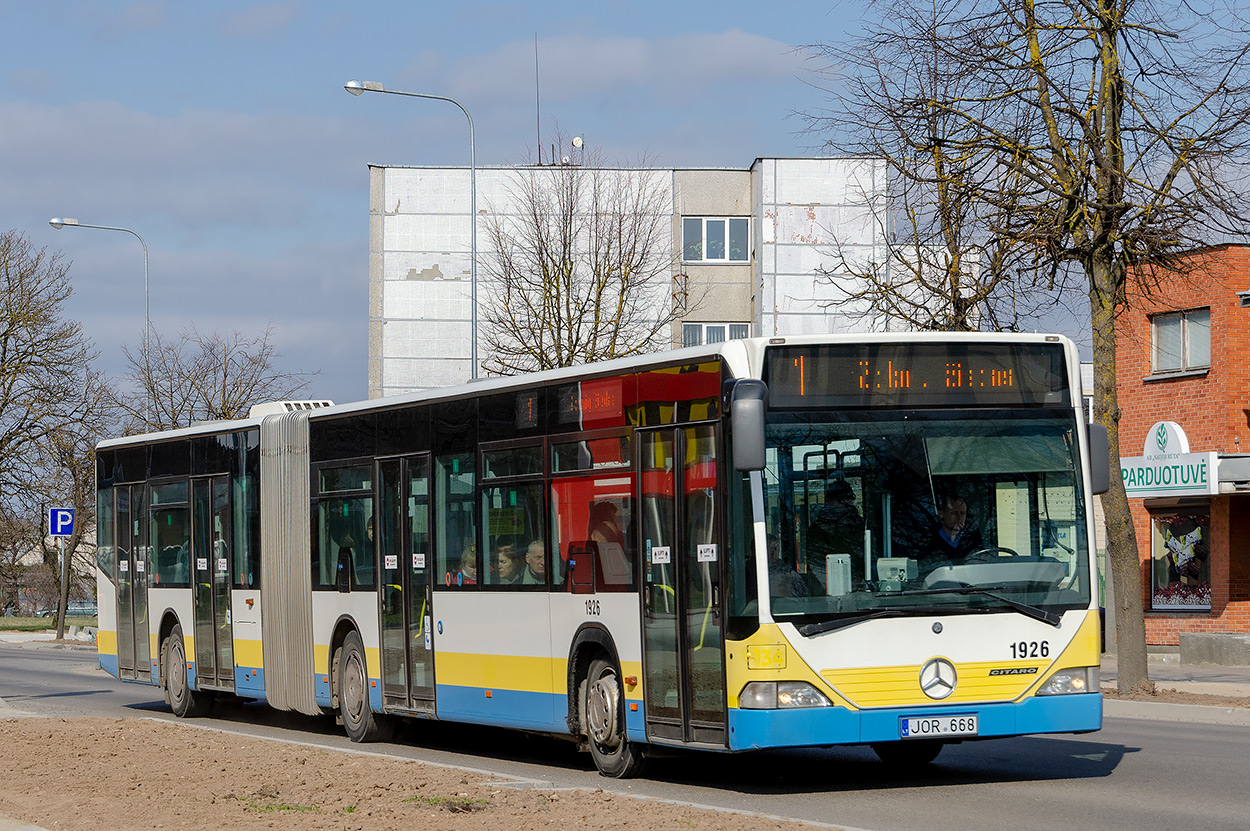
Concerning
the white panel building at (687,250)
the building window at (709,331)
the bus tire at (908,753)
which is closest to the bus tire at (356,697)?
the bus tire at (908,753)

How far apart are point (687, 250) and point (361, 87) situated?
2968 centimetres

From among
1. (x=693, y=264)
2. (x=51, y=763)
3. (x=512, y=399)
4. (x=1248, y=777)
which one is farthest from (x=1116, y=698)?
(x=693, y=264)

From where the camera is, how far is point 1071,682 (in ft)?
38.0

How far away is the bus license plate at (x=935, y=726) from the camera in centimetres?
1118

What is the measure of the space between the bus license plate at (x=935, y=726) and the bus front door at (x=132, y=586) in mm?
13342

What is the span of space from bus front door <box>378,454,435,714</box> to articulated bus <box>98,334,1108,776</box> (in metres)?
0.32

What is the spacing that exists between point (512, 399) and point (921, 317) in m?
12.6

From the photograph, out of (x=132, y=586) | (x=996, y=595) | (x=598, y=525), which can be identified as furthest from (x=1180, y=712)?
(x=132, y=586)

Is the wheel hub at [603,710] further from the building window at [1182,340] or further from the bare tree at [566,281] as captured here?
the building window at [1182,340]

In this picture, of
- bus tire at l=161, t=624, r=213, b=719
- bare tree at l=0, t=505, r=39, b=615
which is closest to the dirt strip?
bus tire at l=161, t=624, r=213, b=719

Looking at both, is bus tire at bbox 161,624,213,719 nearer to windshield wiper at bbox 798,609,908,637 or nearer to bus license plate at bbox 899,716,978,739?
windshield wiper at bbox 798,609,908,637

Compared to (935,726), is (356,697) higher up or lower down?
lower down

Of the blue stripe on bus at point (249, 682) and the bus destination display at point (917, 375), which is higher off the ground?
the bus destination display at point (917, 375)

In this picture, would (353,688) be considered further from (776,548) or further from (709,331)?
(709,331)
